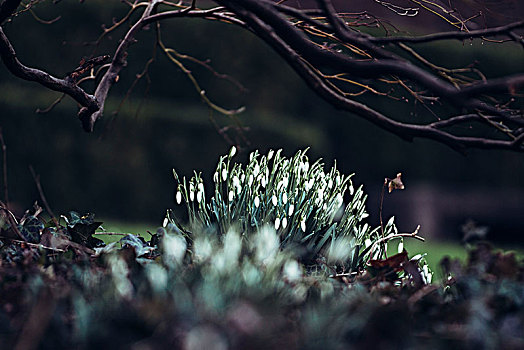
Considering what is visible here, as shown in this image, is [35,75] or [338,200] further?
[338,200]

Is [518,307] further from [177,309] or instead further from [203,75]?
[203,75]

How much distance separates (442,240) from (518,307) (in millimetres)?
7011

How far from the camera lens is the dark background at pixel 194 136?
676 centimetres

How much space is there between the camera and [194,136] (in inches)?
275

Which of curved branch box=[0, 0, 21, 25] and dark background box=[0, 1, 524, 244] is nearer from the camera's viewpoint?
curved branch box=[0, 0, 21, 25]

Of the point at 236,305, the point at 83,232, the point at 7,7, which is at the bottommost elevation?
the point at 83,232

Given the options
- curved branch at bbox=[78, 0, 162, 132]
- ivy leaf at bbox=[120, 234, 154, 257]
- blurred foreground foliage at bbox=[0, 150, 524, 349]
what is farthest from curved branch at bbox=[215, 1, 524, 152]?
curved branch at bbox=[78, 0, 162, 132]

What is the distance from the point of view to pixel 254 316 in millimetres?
947

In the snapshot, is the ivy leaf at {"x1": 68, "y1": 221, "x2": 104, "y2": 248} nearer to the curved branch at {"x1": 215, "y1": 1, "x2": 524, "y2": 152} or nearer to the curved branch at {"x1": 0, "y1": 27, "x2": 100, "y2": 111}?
the curved branch at {"x1": 0, "y1": 27, "x2": 100, "y2": 111}

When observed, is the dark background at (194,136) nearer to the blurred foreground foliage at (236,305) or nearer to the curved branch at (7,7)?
the curved branch at (7,7)

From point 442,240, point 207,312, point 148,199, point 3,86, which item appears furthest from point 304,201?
point 442,240

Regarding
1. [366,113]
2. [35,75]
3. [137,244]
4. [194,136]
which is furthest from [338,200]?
[194,136]

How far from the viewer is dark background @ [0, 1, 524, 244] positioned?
6.76 m

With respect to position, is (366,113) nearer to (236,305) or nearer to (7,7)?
(236,305)
